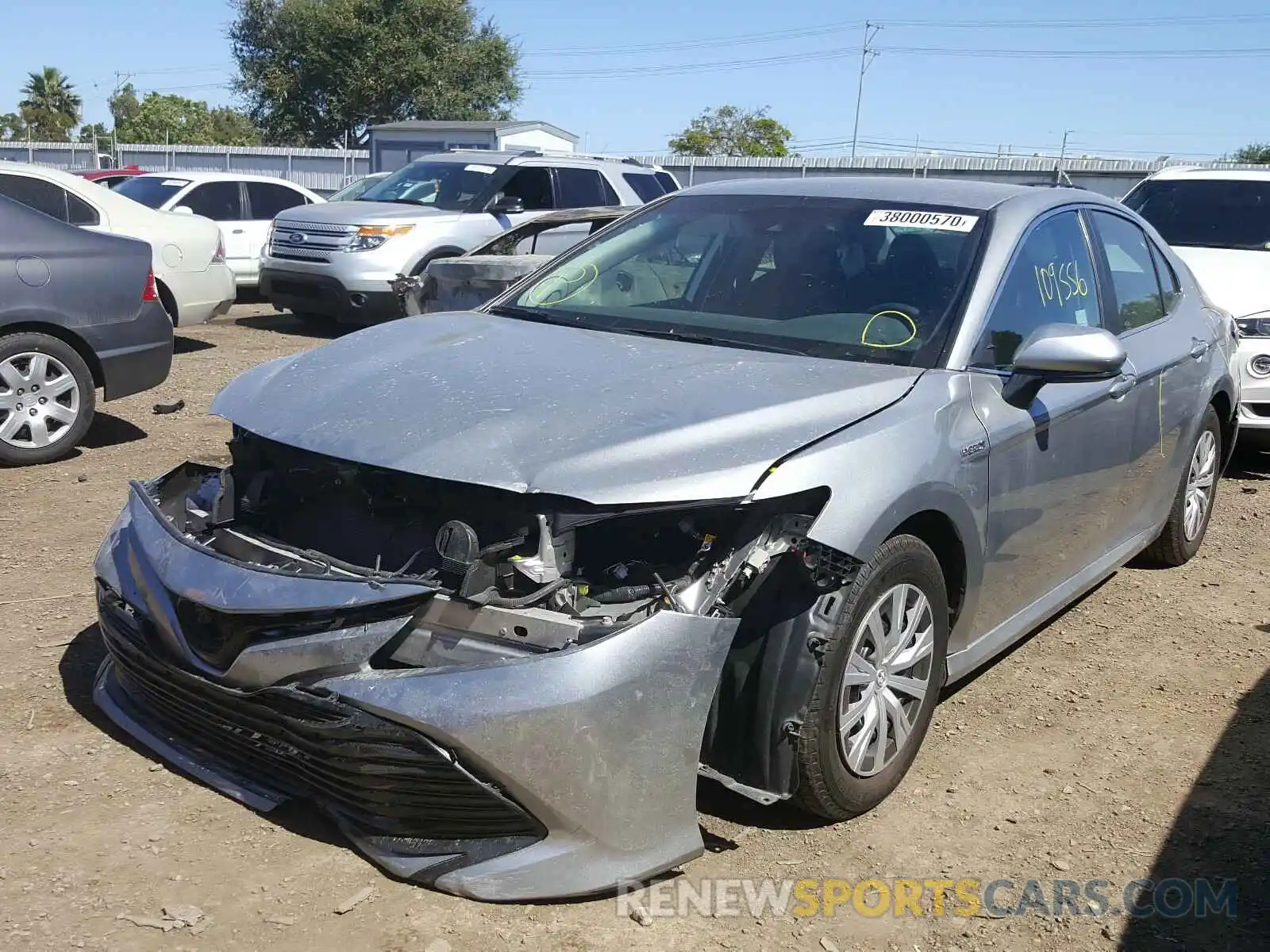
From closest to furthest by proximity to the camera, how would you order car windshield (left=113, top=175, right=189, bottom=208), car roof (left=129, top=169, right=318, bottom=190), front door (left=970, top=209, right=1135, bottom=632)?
front door (left=970, top=209, right=1135, bottom=632)
car windshield (left=113, top=175, right=189, bottom=208)
car roof (left=129, top=169, right=318, bottom=190)

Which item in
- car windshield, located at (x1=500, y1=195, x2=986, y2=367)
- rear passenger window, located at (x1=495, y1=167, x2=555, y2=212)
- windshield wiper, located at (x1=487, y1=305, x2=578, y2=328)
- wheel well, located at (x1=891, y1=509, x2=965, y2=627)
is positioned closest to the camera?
wheel well, located at (x1=891, y1=509, x2=965, y2=627)

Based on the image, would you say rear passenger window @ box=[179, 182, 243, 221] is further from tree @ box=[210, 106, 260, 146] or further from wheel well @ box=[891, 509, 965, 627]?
tree @ box=[210, 106, 260, 146]

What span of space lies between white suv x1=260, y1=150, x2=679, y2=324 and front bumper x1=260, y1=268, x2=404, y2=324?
0.03 feet

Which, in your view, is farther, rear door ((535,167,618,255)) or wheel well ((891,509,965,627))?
rear door ((535,167,618,255))

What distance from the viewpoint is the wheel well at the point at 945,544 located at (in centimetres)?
353

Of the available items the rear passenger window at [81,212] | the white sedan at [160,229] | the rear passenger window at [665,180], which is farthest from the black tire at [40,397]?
the rear passenger window at [665,180]

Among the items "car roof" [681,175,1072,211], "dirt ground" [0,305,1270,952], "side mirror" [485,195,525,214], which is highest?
"car roof" [681,175,1072,211]

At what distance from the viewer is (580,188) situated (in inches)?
524

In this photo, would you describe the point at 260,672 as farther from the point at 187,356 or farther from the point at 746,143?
the point at 746,143

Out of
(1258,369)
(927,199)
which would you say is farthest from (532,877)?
(1258,369)

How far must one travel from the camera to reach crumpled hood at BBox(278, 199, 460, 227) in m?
12.1

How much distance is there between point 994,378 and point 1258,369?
4.65 meters

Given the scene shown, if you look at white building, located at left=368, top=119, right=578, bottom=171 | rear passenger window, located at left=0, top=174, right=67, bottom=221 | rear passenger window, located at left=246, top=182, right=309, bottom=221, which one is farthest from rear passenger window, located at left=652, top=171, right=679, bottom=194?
white building, located at left=368, top=119, right=578, bottom=171

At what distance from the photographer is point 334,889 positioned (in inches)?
120
